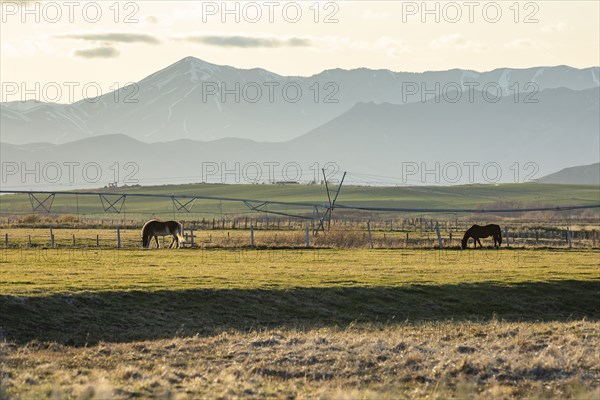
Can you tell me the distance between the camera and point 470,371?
20203 mm

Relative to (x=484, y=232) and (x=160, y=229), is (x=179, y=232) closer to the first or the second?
(x=160, y=229)

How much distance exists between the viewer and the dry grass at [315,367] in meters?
18.0

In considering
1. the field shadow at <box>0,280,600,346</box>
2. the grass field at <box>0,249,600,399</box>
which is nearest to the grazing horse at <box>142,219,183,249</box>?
the grass field at <box>0,249,600,399</box>

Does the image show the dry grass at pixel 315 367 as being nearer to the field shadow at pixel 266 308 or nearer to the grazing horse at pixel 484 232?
the field shadow at pixel 266 308

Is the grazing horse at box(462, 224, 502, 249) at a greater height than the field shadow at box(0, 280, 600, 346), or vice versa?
the grazing horse at box(462, 224, 502, 249)

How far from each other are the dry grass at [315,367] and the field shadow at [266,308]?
198 cm

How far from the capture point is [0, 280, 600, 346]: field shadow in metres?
24.9

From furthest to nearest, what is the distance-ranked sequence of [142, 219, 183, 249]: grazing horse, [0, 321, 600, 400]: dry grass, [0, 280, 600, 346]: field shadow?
[142, 219, 183, 249]: grazing horse, [0, 280, 600, 346]: field shadow, [0, 321, 600, 400]: dry grass

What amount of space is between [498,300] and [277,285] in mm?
7192

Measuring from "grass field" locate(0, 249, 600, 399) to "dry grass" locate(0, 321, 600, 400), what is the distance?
47 millimetres

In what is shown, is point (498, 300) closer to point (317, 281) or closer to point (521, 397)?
point (317, 281)

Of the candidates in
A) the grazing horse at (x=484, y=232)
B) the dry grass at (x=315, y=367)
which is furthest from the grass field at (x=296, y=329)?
the grazing horse at (x=484, y=232)

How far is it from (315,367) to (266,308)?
28.1 feet

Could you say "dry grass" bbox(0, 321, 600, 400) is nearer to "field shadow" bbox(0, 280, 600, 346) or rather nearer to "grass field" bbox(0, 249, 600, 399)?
"grass field" bbox(0, 249, 600, 399)
